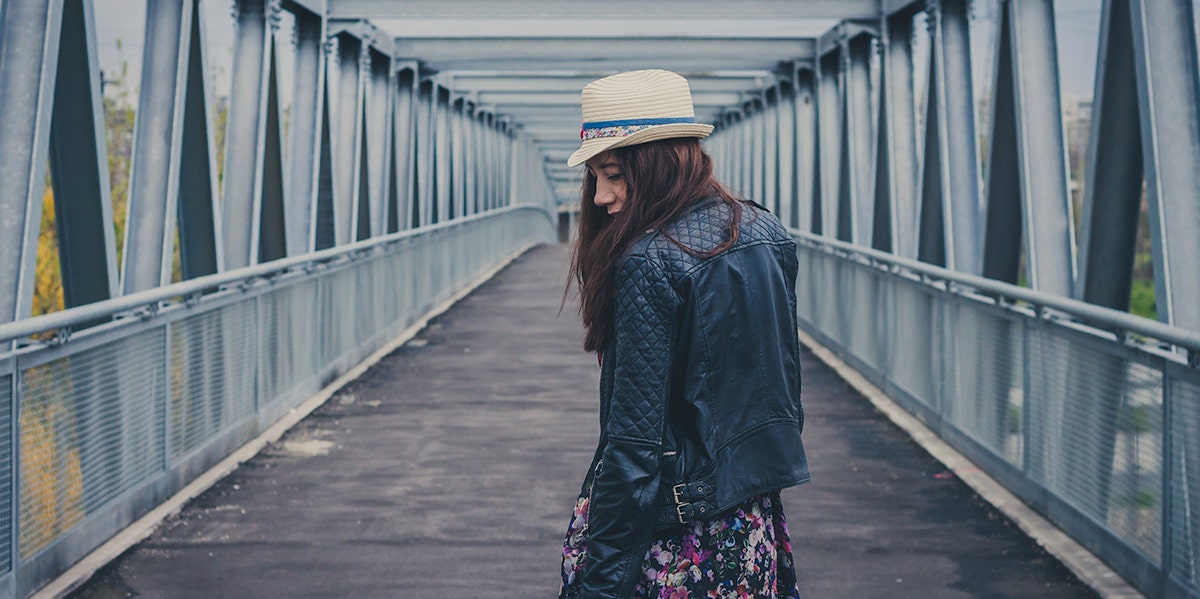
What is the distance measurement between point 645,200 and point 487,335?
13.6 meters

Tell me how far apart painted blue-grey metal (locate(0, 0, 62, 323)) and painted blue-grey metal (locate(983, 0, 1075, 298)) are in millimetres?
4959

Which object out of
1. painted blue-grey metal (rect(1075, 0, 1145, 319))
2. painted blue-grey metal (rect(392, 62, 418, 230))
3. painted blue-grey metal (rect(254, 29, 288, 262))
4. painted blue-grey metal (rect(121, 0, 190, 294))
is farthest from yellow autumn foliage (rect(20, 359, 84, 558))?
painted blue-grey metal (rect(392, 62, 418, 230))

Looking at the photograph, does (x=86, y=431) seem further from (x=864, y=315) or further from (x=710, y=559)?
(x=864, y=315)

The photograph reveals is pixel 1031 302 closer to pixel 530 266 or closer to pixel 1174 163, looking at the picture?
pixel 1174 163

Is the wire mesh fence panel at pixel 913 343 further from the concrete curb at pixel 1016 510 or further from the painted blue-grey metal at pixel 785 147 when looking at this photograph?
the painted blue-grey metal at pixel 785 147

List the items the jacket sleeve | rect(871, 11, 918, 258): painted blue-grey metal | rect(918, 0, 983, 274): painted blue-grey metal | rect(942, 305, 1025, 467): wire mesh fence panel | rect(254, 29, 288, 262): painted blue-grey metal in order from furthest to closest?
rect(871, 11, 918, 258): painted blue-grey metal, rect(254, 29, 288, 262): painted blue-grey metal, rect(918, 0, 983, 274): painted blue-grey metal, rect(942, 305, 1025, 467): wire mesh fence panel, the jacket sleeve

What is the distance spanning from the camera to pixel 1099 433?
6.41 m

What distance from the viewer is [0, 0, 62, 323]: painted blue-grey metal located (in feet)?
22.6

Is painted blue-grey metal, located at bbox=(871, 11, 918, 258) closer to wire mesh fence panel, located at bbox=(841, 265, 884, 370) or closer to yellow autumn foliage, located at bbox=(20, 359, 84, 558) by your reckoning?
wire mesh fence panel, located at bbox=(841, 265, 884, 370)

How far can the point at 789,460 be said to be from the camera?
2.91 meters

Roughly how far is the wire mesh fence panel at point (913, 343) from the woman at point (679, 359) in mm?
7059

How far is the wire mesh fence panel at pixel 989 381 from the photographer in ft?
25.6

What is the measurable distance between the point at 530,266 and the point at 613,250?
2808 centimetres

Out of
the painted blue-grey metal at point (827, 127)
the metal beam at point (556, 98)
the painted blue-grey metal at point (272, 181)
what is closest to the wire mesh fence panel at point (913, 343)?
the painted blue-grey metal at point (272, 181)
